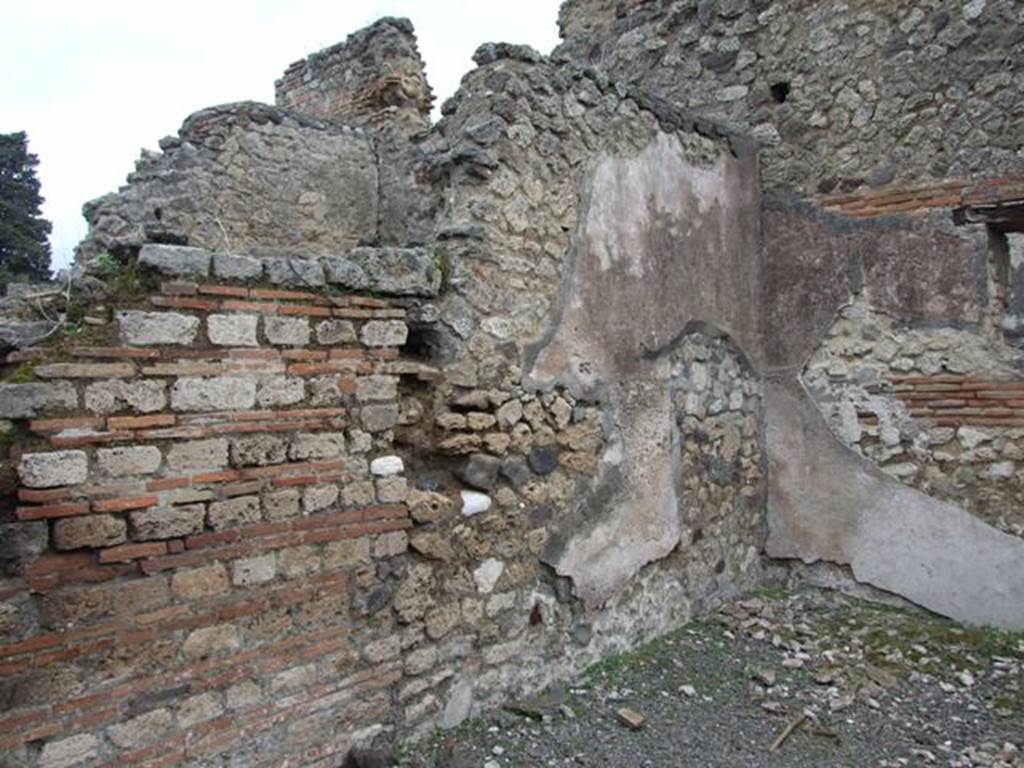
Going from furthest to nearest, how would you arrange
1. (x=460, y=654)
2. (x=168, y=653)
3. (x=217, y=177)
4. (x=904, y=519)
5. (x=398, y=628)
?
(x=217, y=177)
(x=904, y=519)
(x=460, y=654)
(x=398, y=628)
(x=168, y=653)

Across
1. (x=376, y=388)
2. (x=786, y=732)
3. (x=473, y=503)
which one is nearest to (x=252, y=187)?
(x=376, y=388)

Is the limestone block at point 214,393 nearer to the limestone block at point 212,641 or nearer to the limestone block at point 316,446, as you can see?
the limestone block at point 316,446

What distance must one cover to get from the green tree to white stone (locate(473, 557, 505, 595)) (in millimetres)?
14803

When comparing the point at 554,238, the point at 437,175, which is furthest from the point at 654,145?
the point at 437,175

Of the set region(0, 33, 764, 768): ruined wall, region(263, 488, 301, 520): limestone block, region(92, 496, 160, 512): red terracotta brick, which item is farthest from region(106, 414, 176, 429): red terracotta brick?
region(263, 488, 301, 520): limestone block

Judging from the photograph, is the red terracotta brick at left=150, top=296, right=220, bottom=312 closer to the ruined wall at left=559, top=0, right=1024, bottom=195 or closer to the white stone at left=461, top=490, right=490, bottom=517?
the white stone at left=461, top=490, right=490, bottom=517

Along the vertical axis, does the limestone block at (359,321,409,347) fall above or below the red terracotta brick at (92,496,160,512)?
above

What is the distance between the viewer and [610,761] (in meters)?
3.32

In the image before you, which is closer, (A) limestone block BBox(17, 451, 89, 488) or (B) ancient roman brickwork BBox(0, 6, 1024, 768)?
(A) limestone block BBox(17, 451, 89, 488)

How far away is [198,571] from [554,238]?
7.00ft

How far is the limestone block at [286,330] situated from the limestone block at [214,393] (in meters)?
0.16

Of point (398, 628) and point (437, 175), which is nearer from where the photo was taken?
point (398, 628)

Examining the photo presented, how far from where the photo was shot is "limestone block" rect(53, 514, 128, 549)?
2408mm

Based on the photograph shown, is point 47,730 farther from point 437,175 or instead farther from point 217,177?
point 217,177
